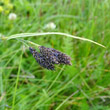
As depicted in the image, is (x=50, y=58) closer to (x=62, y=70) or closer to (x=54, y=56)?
(x=54, y=56)

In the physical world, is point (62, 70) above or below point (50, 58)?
below

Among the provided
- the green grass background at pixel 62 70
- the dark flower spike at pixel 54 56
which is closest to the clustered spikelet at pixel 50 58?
the dark flower spike at pixel 54 56

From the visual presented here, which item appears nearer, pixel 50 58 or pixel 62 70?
pixel 50 58

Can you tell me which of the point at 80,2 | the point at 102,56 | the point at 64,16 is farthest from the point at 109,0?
the point at 102,56

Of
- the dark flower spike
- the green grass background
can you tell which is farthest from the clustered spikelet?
the green grass background

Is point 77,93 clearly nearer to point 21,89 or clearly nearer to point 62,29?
point 21,89

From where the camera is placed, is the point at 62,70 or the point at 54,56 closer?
the point at 54,56

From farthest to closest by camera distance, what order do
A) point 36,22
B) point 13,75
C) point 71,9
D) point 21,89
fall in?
1. point 71,9
2. point 36,22
3. point 13,75
4. point 21,89

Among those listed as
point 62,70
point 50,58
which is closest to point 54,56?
point 50,58

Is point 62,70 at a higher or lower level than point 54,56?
lower
